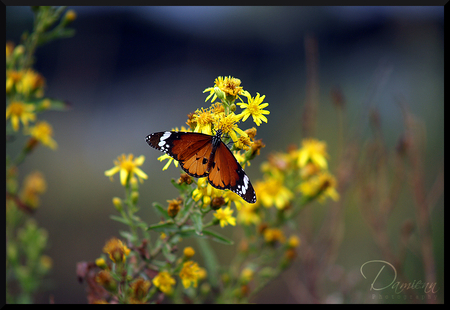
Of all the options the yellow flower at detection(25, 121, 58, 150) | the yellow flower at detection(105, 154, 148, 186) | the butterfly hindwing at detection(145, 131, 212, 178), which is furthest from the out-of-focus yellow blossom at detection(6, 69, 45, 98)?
the butterfly hindwing at detection(145, 131, 212, 178)

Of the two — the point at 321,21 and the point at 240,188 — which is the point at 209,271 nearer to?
the point at 240,188

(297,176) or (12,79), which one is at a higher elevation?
(12,79)

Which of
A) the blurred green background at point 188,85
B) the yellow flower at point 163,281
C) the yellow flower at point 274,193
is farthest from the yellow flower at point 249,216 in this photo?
the blurred green background at point 188,85

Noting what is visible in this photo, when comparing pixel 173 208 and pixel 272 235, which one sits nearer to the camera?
pixel 173 208

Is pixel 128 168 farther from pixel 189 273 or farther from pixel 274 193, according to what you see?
pixel 274 193

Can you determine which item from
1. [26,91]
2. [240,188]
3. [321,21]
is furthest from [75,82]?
[240,188]

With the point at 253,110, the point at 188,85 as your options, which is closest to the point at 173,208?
the point at 253,110
